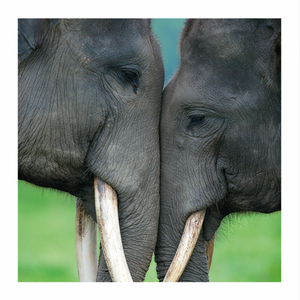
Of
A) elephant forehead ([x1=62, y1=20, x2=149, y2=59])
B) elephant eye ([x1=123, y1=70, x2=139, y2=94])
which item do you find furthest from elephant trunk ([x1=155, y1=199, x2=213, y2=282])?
elephant forehead ([x1=62, y1=20, x2=149, y2=59])

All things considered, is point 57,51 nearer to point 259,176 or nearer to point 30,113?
point 30,113

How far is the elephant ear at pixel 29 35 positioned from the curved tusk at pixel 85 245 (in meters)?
0.80

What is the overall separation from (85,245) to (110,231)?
44 centimetres

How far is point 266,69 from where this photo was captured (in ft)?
7.16

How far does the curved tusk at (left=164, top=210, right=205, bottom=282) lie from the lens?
Answer: 7.38 feet

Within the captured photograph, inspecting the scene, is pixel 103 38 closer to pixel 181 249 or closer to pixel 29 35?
pixel 29 35

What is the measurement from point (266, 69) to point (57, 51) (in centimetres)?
86

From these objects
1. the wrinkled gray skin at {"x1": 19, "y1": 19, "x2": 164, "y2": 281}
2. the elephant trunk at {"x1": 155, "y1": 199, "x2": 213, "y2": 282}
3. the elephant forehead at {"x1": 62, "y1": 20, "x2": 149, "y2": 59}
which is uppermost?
the elephant forehead at {"x1": 62, "y1": 20, "x2": 149, "y2": 59}

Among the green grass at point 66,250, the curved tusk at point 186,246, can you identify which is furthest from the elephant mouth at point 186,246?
the green grass at point 66,250

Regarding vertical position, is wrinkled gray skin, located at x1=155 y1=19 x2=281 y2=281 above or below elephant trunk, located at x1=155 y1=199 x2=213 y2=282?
above

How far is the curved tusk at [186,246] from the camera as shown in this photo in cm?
225

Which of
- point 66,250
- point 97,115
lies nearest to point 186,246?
point 97,115

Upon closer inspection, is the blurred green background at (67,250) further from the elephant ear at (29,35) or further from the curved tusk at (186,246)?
the elephant ear at (29,35)

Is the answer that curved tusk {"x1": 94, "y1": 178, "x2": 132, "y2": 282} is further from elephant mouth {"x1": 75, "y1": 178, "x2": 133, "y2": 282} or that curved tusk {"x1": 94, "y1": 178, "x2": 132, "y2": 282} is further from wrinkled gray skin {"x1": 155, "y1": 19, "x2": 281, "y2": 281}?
wrinkled gray skin {"x1": 155, "y1": 19, "x2": 281, "y2": 281}
